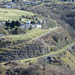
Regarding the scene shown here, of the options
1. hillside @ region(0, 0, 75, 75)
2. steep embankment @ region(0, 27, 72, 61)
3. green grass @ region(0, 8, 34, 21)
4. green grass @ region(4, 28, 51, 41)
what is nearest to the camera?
hillside @ region(0, 0, 75, 75)

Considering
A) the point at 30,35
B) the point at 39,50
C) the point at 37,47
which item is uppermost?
the point at 30,35

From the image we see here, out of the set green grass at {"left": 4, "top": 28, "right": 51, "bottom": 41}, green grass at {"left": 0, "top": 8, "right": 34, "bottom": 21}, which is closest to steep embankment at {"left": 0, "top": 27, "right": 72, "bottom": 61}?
green grass at {"left": 4, "top": 28, "right": 51, "bottom": 41}

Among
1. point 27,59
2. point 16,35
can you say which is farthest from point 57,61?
point 16,35

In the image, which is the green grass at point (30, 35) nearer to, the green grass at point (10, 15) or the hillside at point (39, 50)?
the hillside at point (39, 50)

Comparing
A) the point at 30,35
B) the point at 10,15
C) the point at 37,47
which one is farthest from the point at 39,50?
the point at 10,15

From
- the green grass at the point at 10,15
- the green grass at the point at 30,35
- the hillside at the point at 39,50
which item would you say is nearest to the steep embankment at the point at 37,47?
the hillside at the point at 39,50

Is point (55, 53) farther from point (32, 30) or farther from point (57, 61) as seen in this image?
point (32, 30)

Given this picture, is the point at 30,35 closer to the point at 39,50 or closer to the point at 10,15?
the point at 39,50

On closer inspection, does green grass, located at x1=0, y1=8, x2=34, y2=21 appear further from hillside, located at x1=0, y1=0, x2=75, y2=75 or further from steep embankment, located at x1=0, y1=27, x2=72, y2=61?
steep embankment, located at x1=0, y1=27, x2=72, y2=61
